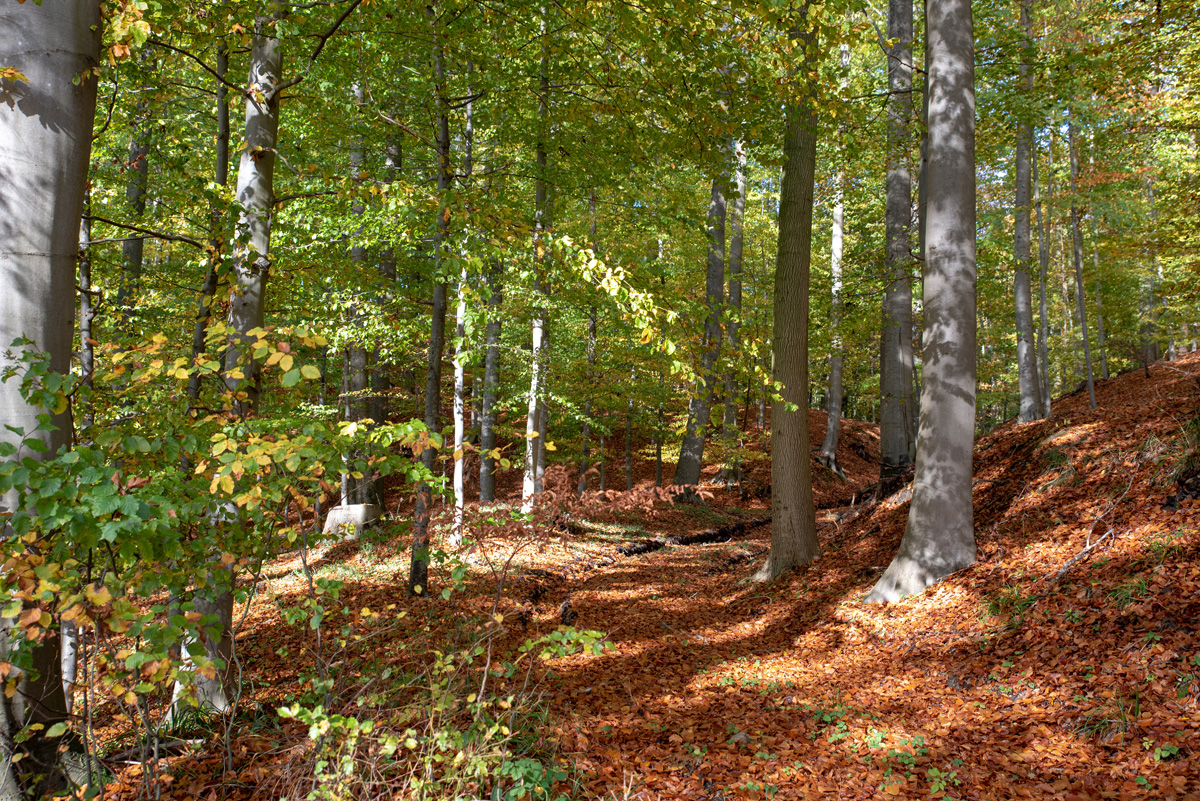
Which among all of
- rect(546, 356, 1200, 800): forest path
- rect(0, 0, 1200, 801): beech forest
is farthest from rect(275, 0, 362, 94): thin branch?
rect(546, 356, 1200, 800): forest path

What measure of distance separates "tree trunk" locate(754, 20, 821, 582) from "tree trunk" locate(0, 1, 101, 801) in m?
6.58

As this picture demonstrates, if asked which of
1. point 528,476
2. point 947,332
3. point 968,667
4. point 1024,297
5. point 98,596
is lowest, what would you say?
point 968,667

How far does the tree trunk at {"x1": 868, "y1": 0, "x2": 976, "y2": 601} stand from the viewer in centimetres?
586

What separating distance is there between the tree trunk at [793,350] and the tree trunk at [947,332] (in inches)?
67.5

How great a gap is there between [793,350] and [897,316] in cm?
459

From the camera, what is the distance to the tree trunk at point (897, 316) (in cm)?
1077

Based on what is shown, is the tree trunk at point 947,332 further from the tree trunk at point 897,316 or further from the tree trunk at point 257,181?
the tree trunk at point 257,181

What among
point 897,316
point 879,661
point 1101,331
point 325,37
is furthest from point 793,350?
point 1101,331

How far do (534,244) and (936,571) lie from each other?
15.8 feet

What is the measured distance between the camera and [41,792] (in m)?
2.60

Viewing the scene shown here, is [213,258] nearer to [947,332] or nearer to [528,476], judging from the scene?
[947,332]

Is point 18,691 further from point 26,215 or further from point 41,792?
point 26,215

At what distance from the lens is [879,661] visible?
5.14 metres

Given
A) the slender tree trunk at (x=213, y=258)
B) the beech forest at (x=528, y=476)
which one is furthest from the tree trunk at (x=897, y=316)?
the slender tree trunk at (x=213, y=258)
